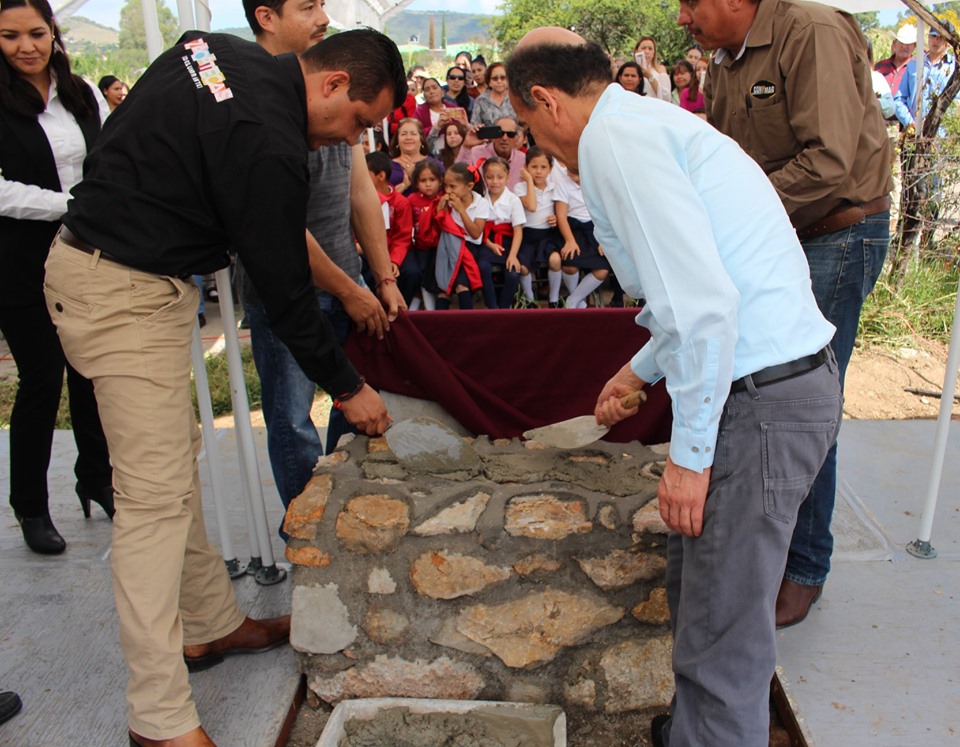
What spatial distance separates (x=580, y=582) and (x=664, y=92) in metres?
7.37

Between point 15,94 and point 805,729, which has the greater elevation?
point 15,94

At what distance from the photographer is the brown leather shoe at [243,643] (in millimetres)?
2346

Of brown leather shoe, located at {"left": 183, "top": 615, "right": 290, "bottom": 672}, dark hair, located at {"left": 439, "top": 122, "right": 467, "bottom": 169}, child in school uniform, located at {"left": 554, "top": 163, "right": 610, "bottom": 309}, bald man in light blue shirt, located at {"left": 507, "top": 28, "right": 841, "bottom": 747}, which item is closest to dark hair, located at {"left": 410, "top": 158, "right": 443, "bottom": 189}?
Result: child in school uniform, located at {"left": 554, "top": 163, "right": 610, "bottom": 309}

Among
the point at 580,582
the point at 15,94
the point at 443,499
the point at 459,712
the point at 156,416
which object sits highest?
the point at 15,94

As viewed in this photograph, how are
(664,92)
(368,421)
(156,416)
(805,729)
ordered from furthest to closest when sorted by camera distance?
(664,92), (368,421), (805,729), (156,416)

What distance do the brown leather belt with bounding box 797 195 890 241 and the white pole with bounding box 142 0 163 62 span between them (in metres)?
1.92

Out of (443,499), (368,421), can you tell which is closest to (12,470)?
(368,421)

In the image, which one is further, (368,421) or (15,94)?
(15,94)

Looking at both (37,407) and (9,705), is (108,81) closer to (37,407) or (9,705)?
(37,407)

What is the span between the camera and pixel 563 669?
7.32 feet

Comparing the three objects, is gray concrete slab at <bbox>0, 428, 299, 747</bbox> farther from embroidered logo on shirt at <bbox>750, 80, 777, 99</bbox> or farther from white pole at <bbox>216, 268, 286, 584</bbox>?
embroidered logo on shirt at <bbox>750, 80, 777, 99</bbox>

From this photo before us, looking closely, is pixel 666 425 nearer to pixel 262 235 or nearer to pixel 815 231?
pixel 815 231

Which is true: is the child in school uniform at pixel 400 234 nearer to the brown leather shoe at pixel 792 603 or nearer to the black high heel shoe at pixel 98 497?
the black high heel shoe at pixel 98 497

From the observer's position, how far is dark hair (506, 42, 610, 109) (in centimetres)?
154
